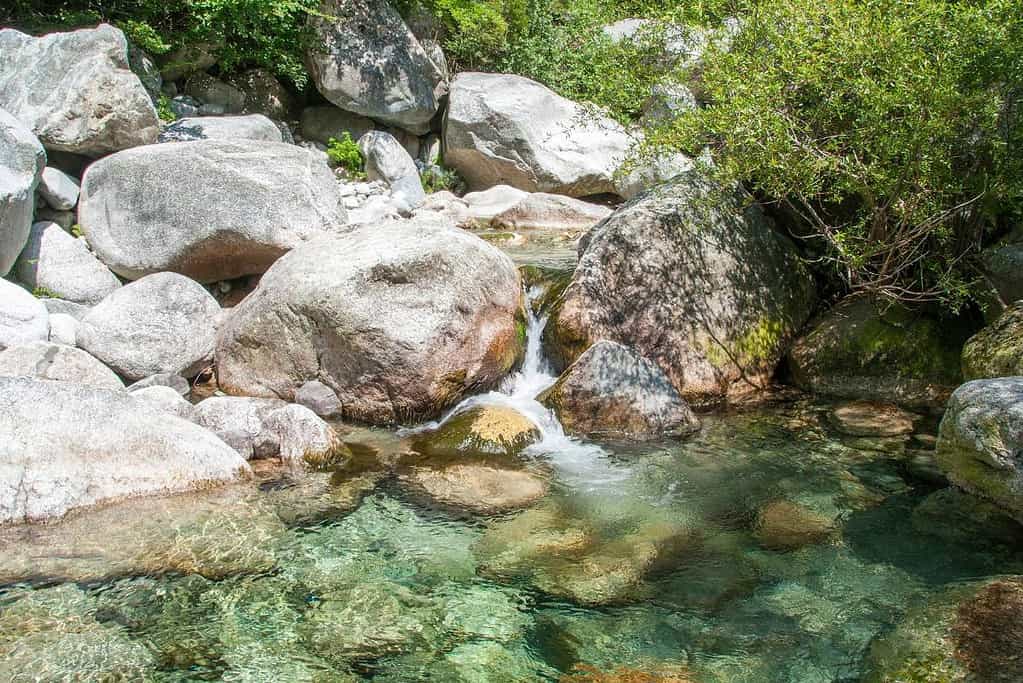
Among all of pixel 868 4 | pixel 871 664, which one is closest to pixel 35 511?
pixel 871 664

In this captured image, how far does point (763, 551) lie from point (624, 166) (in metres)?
4.84

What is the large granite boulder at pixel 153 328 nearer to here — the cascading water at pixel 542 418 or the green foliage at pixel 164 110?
the cascading water at pixel 542 418

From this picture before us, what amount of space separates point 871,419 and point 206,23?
12.1m

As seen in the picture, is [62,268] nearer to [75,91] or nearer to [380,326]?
[75,91]

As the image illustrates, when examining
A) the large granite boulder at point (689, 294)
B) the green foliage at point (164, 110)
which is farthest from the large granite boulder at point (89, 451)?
the green foliage at point (164, 110)

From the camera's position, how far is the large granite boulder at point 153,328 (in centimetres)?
882

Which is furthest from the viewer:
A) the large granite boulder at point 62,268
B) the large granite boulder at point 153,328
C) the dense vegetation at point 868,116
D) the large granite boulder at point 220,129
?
the large granite boulder at point 220,129

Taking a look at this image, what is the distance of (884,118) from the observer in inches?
308

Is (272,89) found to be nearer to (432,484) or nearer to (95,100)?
(95,100)

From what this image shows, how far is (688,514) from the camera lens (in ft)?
21.9

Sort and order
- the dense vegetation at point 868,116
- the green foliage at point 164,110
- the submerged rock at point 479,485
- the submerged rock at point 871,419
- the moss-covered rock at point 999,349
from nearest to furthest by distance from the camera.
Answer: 1. the submerged rock at point 479,485
2. the moss-covered rock at point 999,349
3. the dense vegetation at point 868,116
4. the submerged rock at point 871,419
5. the green foliage at point 164,110

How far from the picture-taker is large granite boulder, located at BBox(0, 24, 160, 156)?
1057 cm

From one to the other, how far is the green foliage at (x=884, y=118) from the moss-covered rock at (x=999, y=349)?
0.71 meters

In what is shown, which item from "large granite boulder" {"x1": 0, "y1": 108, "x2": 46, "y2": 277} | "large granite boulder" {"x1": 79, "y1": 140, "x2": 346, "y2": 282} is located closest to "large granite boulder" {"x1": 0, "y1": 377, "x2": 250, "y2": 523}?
"large granite boulder" {"x1": 0, "y1": 108, "x2": 46, "y2": 277}
